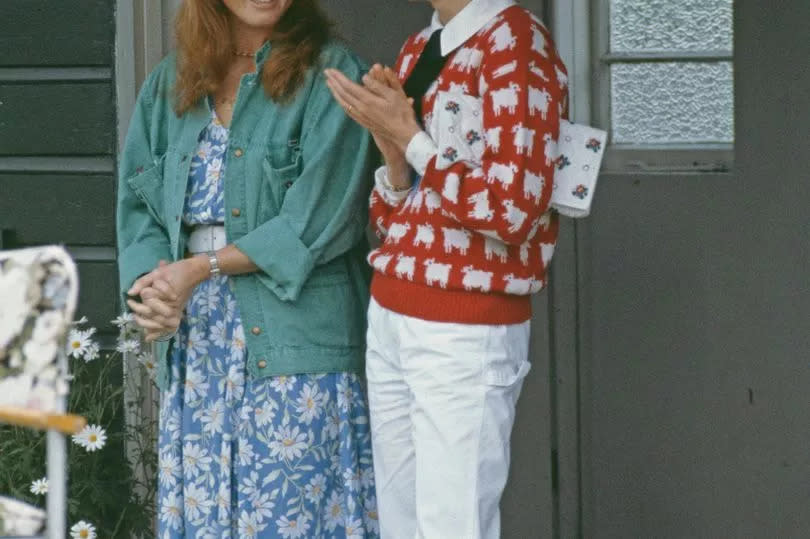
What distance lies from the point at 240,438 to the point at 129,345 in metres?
0.75

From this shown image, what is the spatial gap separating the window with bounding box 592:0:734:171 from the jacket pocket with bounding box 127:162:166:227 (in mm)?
1203

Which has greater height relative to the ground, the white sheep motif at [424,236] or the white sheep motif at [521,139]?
the white sheep motif at [521,139]

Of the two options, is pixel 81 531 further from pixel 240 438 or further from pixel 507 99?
pixel 507 99

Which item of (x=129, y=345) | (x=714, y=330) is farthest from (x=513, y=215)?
(x=129, y=345)

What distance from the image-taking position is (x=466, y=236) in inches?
110

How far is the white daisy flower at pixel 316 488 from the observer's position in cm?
317

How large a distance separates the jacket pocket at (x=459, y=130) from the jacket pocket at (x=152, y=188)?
79cm

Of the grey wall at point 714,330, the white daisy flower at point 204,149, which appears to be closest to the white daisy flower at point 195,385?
the white daisy flower at point 204,149

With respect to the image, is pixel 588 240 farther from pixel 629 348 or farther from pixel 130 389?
pixel 130 389

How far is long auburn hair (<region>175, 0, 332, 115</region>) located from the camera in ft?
10.5

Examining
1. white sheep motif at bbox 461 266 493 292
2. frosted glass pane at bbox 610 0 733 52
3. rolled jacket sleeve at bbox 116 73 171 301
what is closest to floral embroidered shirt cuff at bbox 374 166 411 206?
white sheep motif at bbox 461 266 493 292

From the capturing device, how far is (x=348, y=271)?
330 cm

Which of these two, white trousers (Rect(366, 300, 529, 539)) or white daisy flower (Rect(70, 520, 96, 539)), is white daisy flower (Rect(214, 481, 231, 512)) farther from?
white daisy flower (Rect(70, 520, 96, 539))

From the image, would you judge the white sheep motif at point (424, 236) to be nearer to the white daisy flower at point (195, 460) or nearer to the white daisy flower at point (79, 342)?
the white daisy flower at point (195, 460)
